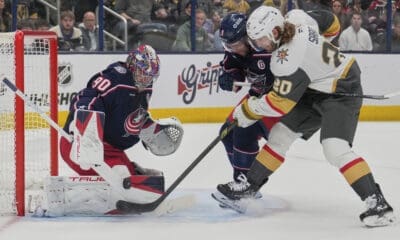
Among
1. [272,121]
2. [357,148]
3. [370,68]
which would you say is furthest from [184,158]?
[370,68]

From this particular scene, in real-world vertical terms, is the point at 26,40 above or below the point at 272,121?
above

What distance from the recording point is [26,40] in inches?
151

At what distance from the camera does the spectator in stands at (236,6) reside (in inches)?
309

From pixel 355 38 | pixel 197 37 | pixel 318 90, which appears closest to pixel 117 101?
pixel 318 90

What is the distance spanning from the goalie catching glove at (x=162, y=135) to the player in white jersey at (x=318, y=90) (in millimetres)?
443

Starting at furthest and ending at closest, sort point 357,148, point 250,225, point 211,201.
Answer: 1. point 357,148
2. point 211,201
3. point 250,225

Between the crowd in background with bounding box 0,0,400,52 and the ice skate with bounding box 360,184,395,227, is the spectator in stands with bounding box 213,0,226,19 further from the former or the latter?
the ice skate with bounding box 360,184,395,227

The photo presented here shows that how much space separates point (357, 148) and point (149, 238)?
3122 mm

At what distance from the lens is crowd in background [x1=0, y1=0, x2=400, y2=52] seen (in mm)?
7266

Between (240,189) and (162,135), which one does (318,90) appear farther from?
(162,135)

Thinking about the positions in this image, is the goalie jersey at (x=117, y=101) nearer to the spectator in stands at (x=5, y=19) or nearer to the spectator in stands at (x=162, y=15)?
the spectator in stands at (x=5, y=19)

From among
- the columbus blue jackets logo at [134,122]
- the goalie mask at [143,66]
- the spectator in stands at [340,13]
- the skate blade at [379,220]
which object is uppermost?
the goalie mask at [143,66]

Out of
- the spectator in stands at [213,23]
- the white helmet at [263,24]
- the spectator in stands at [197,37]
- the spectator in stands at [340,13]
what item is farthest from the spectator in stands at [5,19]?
the white helmet at [263,24]

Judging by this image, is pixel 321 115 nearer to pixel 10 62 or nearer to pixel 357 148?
pixel 10 62
